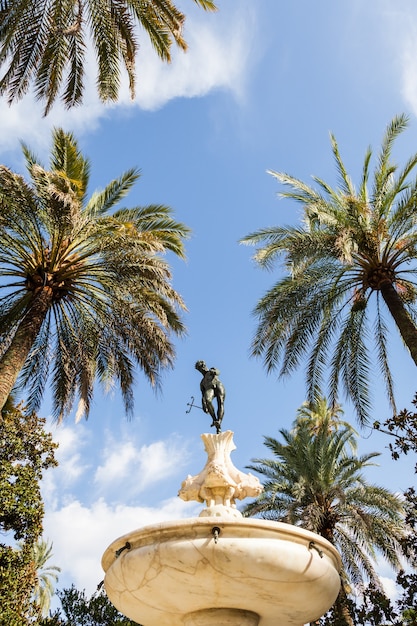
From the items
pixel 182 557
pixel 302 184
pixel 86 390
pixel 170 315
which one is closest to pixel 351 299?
pixel 302 184

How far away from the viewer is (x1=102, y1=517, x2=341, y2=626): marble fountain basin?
5324 millimetres

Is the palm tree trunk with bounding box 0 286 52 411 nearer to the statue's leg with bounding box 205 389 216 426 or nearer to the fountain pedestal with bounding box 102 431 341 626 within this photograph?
the statue's leg with bounding box 205 389 216 426

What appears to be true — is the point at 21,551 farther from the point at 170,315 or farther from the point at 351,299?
the point at 351,299

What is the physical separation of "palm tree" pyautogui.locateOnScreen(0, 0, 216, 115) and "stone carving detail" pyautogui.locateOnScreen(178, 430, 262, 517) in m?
7.67

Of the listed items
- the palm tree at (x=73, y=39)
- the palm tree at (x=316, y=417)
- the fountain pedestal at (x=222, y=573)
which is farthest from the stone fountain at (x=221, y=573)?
the palm tree at (x=316, y=417)

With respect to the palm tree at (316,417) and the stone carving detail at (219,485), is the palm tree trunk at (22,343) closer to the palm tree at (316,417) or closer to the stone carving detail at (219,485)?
the stone carving detail at (219,485)

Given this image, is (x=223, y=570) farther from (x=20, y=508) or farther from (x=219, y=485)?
(x=20, y=508)

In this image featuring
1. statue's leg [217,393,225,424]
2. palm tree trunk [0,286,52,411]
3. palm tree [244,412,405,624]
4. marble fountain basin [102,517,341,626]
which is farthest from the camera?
palm tree [244,412,405,624]

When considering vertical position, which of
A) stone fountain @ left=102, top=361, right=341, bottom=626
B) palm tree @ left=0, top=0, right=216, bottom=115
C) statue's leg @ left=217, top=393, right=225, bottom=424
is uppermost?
palm tree @ left=0, top=0, right=216, bottom=115

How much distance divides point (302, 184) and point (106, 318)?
208 inches

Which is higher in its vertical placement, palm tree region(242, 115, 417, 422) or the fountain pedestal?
palm tree region(242, 115, 417, 422)

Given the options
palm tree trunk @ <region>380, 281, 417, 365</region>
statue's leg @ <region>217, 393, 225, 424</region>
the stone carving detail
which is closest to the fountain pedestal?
the stone carving detail

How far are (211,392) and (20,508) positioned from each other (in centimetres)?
430

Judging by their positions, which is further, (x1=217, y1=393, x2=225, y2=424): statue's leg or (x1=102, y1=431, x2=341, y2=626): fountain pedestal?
(x1=217, y1=393, x2=225, y2=424): statue's leg
